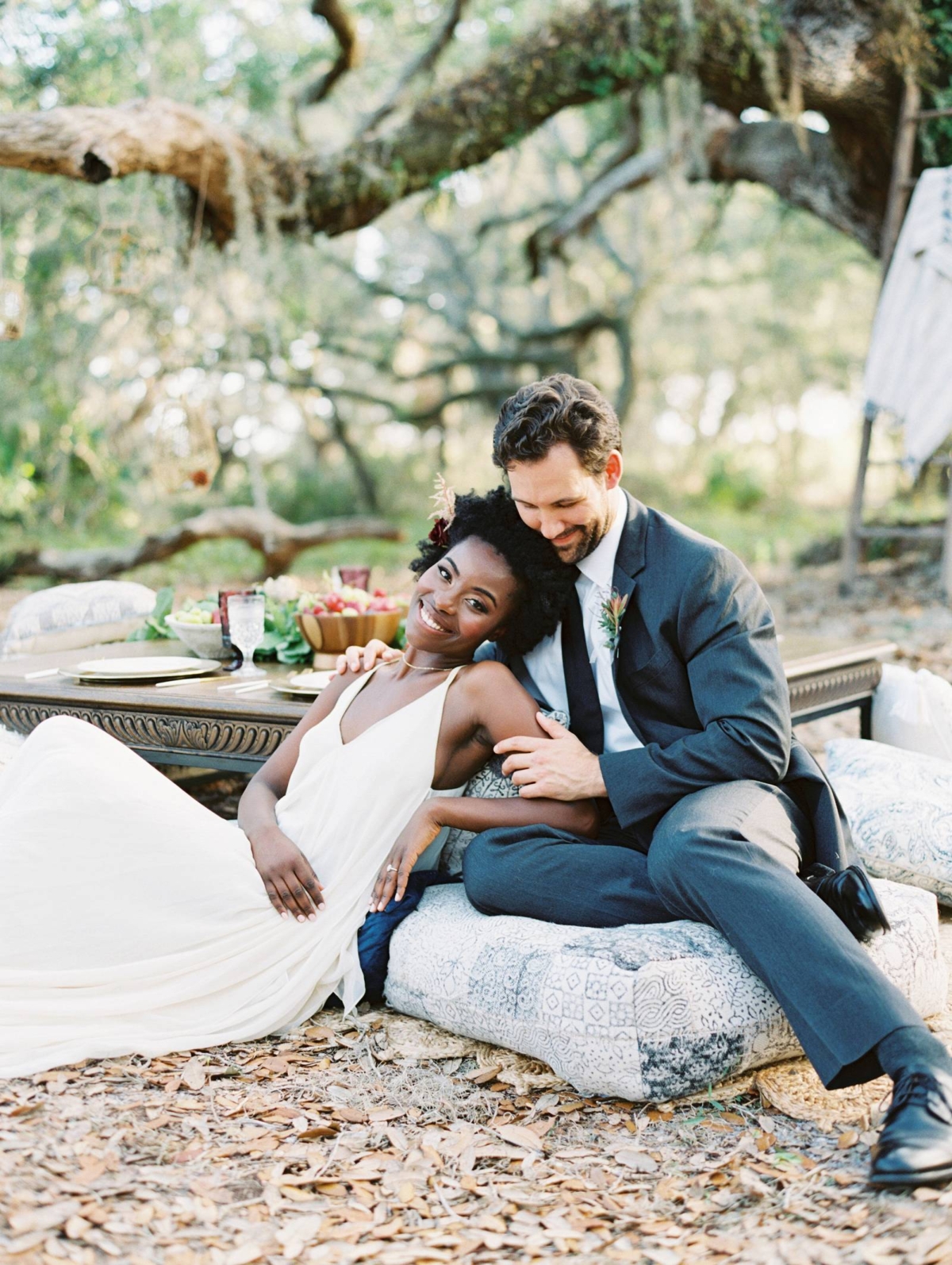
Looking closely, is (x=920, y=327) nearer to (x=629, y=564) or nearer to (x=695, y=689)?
(x=629, y=564)

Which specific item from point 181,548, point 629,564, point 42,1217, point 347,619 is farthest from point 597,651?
point 181,548

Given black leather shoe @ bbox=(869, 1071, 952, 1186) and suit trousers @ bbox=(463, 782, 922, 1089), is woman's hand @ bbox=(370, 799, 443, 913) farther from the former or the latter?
black leather shoe @ bbox=(869, 1071, 952, 1186)

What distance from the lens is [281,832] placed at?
298 centimetres

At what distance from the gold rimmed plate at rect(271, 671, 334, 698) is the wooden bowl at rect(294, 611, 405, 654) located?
0.24 metres

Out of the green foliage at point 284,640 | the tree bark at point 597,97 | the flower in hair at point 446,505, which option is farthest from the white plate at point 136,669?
the tree bark at point 597,97

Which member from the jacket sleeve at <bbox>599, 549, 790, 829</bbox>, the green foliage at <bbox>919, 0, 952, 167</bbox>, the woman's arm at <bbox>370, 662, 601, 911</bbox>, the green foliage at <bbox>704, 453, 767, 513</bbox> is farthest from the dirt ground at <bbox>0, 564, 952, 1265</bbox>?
the green foliage at <bbox>704, 453, 767, 513</bbox>

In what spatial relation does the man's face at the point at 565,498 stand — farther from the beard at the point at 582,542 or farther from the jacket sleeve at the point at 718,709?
the jacket sleeve at the point at 718,709

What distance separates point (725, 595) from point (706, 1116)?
1.14 m

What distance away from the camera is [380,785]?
2967 mm

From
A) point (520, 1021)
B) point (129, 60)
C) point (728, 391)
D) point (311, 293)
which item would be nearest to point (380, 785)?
point (520, 1021)

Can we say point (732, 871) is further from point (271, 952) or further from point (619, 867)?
point (271, 952)

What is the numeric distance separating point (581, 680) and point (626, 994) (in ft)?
2.99

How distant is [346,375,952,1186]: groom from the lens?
254cm

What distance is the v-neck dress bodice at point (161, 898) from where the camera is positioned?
8.86 feet
